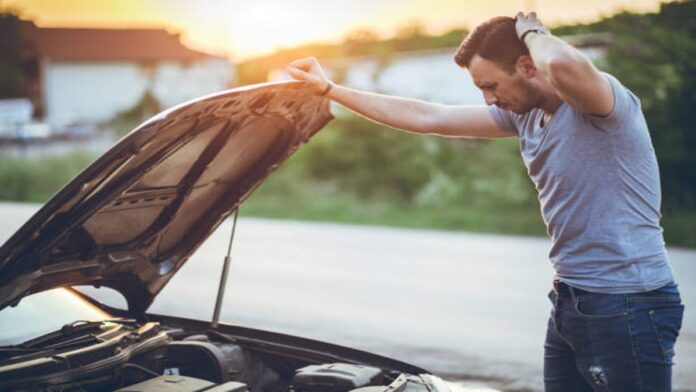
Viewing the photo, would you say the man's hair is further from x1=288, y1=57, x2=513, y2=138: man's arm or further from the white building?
the white building

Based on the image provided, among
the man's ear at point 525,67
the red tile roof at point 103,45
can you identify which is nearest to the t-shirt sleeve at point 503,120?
the man's ear at point 525,67

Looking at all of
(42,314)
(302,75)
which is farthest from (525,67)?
(42,314)

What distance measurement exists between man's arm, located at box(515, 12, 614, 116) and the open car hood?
38.5 inches

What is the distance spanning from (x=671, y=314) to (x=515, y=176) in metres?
15.7

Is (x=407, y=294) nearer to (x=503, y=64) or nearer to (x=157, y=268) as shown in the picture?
(x=157, y=268)

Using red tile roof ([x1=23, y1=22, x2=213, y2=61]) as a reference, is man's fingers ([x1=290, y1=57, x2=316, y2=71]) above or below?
below

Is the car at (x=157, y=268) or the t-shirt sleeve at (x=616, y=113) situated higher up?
the t-shirt sleeve at (x=616, y=113)

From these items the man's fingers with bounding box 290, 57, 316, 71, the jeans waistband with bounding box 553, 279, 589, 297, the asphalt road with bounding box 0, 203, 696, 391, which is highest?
the man's fingers with bounding box 290, 57, 316, 71

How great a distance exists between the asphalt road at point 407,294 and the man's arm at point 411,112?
318cm

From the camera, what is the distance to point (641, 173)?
9.14ft

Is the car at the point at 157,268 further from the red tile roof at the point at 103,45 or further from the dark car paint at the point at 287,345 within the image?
the red tile roof at the point at 103,45

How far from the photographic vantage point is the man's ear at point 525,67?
2.86 m

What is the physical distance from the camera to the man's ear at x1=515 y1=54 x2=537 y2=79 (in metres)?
2.86

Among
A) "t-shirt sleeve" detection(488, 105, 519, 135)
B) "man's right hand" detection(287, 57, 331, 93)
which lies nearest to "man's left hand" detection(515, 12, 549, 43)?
"t-shirt sleeve" detection(488, 105, 519, 135)
